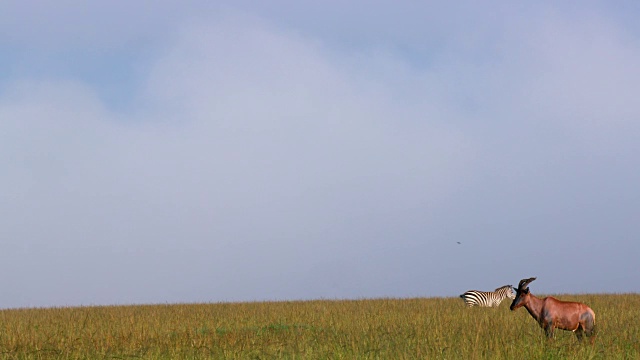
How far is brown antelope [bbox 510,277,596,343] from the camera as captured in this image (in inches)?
501

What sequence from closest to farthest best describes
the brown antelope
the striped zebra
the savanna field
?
the savanna field, the brown antelope, the striped zebra

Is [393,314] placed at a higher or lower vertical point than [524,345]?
higher

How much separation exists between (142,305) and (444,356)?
22.8 meters

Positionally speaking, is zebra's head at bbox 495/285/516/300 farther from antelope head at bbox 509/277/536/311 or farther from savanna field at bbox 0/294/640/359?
antelope head at bbox 509/277/536/311

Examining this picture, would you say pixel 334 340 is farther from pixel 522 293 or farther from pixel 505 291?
pixel 505 291

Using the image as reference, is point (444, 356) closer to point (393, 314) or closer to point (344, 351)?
point (344, 351)

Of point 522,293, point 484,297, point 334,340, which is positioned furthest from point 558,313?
point 484,297

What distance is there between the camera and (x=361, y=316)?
2086cm

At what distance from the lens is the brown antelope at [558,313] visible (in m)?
12.7

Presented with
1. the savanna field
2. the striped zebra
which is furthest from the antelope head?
the striped zebra

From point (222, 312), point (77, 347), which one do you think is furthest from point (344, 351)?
point (222, 312)

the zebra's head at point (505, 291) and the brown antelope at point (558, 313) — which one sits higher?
the zebra's head at point (505, 291)

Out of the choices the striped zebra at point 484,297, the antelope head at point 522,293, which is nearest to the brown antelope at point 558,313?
the antelope head at point 522,293

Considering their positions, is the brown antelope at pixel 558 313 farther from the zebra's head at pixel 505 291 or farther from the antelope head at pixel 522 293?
the zebra's head at pixel 505 291
